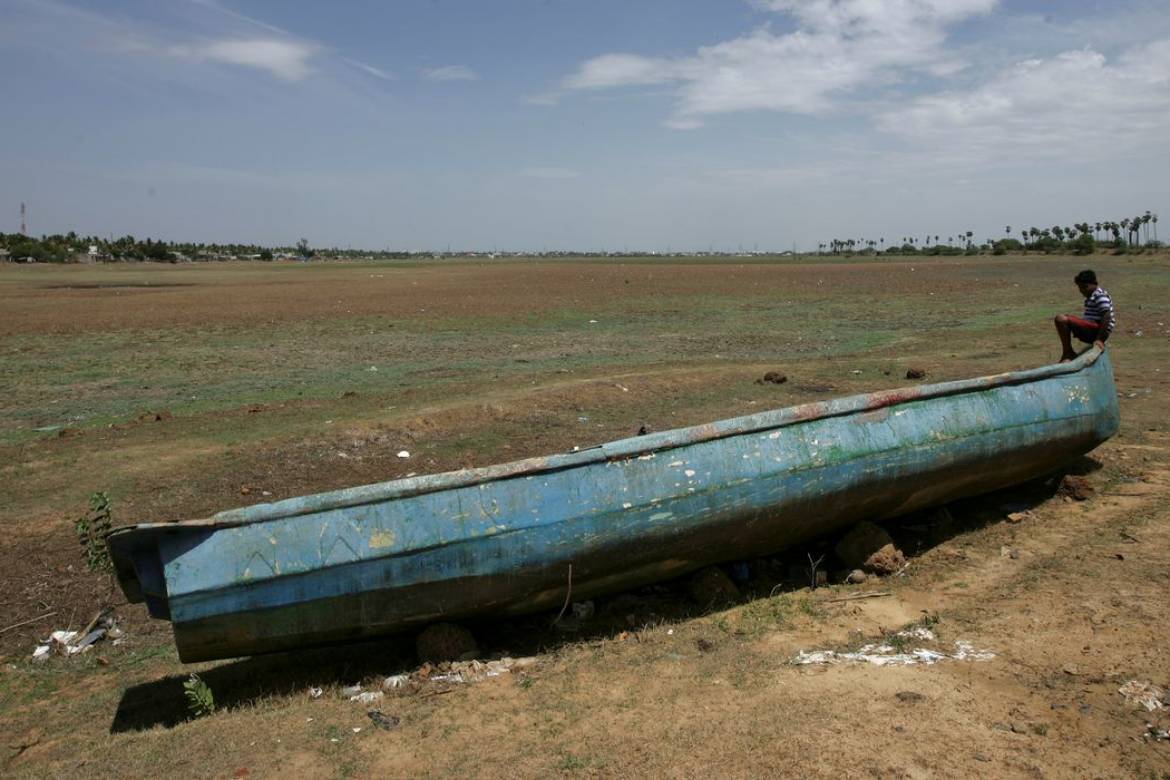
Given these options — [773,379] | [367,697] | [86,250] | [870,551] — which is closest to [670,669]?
[367,697]

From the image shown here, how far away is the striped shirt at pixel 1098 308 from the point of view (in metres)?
6.86

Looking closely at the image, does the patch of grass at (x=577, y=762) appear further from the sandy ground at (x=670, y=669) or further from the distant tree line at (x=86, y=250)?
the distant tree line at (x=86, y=250)

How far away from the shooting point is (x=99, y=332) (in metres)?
17.9

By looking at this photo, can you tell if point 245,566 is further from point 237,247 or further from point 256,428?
point 237,247

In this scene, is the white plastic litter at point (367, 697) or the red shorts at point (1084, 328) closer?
the white plastic litter at point (367, 697)

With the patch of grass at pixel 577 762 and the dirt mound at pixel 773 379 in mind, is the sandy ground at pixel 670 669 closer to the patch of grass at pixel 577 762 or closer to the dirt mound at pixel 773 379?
the patch of grass at pixel 577 762

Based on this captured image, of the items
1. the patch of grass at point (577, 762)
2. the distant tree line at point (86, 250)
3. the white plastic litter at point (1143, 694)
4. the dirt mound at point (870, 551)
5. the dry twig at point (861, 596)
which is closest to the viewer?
the patch of grass at point (577, 762)

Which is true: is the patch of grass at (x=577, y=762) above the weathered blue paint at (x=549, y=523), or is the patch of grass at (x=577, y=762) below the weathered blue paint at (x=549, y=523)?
below

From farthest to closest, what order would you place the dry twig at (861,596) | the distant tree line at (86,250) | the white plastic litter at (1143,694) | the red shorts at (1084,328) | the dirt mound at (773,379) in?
Answer: the distant tree line at (86,250), the dirt mound at (773,379), the red shorts at (1084,328), the dry twig at (861,596), the white plastic litter at (1143,694)

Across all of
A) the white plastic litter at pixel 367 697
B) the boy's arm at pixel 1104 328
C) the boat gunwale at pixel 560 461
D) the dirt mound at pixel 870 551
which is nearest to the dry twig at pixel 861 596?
the dirt mound at pixel 870 551

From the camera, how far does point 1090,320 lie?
23.0 feet

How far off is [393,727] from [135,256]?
278ft

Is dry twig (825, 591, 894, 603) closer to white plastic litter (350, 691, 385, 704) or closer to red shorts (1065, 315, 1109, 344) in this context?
white plastic litter (350, 691, 385, 704)

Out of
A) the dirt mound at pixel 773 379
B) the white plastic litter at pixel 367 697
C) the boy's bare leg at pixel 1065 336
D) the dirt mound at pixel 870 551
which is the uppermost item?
the boy's bare leg at pixel 1065 336
